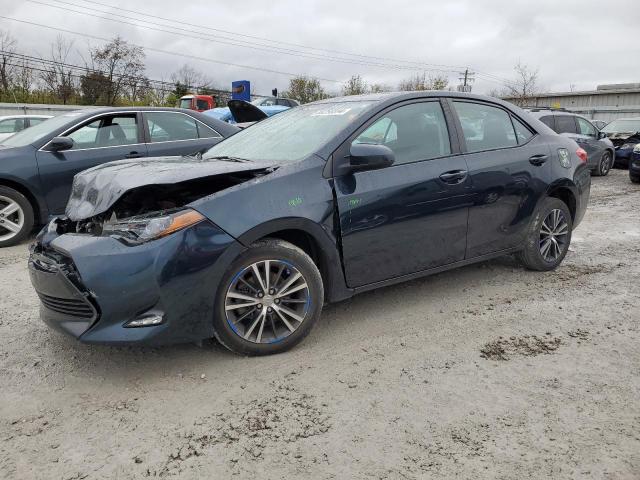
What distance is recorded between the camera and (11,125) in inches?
507

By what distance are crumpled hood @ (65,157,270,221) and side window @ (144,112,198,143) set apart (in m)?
3.18

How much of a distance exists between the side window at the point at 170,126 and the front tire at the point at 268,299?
14.0 feet

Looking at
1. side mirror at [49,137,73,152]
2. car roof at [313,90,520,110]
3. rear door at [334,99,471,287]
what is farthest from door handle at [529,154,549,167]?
side mirror at [49,137,73,152]

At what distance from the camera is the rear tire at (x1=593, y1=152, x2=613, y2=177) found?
13.3 m

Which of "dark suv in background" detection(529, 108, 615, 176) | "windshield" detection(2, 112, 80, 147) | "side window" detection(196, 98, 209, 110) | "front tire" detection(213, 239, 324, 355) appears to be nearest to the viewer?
"front tire" detection(213, 239, 324, 355)

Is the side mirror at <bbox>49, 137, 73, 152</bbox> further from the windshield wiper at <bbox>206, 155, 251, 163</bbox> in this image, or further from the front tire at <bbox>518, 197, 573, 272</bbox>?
the front tire at <bbox>518, 197, 573, 272</bbox>

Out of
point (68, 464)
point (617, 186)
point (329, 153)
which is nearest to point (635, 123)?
point (617, 186)

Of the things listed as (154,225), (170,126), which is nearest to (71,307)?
(154,225)

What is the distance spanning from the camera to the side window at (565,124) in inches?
485

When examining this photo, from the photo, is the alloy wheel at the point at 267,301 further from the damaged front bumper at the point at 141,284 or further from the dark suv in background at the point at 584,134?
the dark suv in background at the point at 584,134

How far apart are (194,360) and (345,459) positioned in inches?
50.8

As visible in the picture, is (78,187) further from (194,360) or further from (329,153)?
(329,153)

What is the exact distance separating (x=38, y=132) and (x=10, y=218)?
1.14 m

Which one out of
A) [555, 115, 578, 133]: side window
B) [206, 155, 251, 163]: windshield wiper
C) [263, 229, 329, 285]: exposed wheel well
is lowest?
[263, 229, 329, 285]: exposed wheel well
